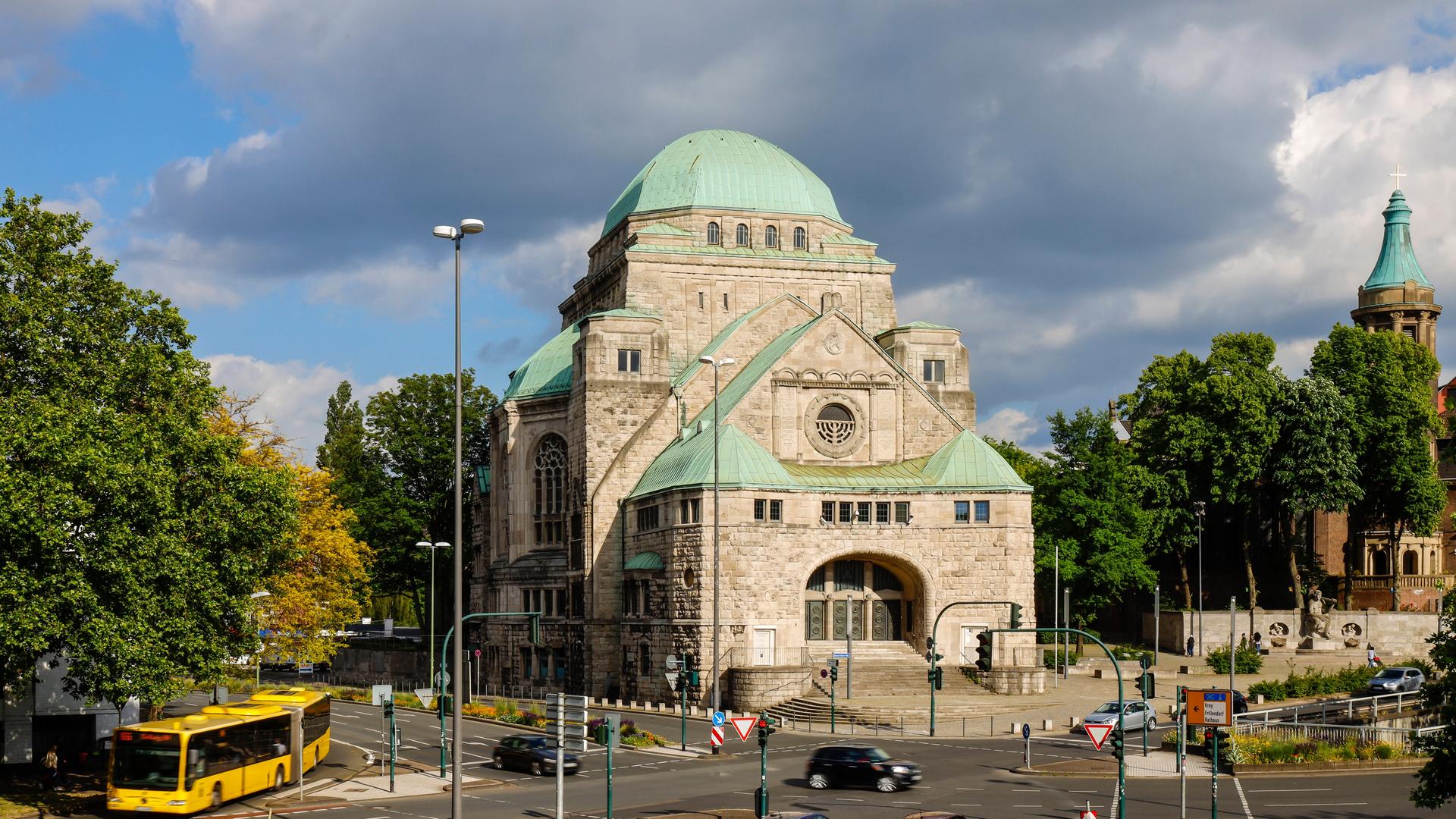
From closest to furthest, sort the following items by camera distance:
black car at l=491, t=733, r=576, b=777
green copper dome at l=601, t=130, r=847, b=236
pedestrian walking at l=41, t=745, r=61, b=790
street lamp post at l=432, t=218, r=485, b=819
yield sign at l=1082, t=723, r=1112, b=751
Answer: street lamp post at l=432, t=218, r=485, b=819
yield sign at l=1082, t=723, r=1112, b=751
pedestrian walking at l=41, t=745, r=61, b=790
black car at l=491, t=733, r=576, b=777
green copper dome at l=601, t=130, r=847, b=236

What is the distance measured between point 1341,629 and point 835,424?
1175 inches

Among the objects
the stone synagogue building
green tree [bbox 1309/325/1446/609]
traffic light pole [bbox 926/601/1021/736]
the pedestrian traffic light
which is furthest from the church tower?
the pedestrian traffic light

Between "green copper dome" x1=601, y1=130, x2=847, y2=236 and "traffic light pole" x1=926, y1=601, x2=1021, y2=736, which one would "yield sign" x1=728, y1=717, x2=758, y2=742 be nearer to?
"traffic light pole" x1=926, y1=601, x2=1021, y2=736

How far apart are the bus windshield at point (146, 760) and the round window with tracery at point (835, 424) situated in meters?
39.1

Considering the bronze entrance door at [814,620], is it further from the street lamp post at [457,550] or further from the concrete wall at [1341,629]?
the street lamp post at [457,550]

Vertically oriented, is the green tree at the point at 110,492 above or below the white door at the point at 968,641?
above

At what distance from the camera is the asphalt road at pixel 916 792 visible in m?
37.4

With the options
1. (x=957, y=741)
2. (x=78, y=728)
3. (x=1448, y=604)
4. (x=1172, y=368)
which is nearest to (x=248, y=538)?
(x=78, y=728)

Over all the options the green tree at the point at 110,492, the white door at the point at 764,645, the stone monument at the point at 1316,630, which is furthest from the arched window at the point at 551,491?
the stone monument at the point at 1316,630

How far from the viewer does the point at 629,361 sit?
245 feet

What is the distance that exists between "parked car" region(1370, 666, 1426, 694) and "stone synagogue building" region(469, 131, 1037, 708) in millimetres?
13856

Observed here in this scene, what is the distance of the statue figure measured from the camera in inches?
3177

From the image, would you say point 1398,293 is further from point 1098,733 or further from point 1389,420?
point 1098,733

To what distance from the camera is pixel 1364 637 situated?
80.2m
